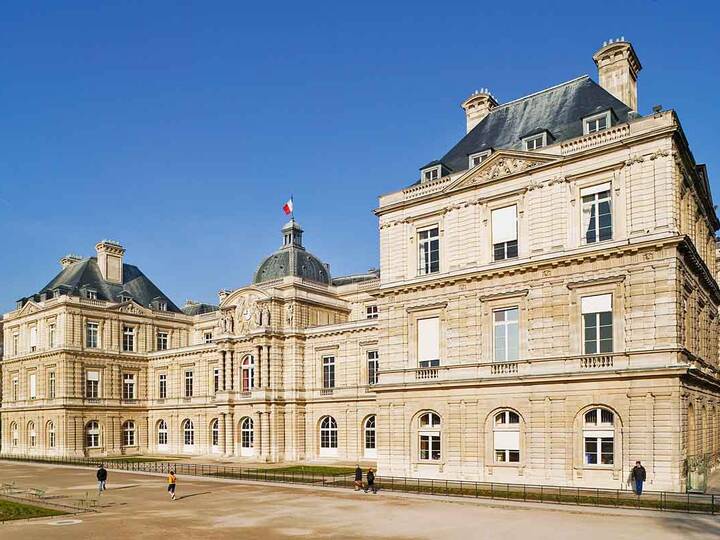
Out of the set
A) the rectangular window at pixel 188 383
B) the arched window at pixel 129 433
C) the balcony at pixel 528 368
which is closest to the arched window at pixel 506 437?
the balcony at pixel 528 368

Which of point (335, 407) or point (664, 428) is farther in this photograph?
point (335, 407)

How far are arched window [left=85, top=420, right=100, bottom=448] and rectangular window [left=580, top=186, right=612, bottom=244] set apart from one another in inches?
2166

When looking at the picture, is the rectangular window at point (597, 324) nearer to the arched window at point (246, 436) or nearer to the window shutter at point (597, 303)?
the window shutter at point (597, 303)

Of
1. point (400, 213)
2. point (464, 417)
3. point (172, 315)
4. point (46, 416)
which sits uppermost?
point (400, 213)

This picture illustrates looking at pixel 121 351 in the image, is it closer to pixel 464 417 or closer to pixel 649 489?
pixel 464 417

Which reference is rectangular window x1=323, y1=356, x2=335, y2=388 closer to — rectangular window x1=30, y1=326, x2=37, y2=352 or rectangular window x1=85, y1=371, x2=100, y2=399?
rectangular window x1=85, y1=371, x2=100, y2=399

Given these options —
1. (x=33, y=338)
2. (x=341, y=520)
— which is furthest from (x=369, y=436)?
(x=33, y=338)

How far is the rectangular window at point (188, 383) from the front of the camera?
2756 inches

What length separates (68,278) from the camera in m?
75.4

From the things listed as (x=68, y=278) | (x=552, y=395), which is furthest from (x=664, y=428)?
(x=68, y=278)

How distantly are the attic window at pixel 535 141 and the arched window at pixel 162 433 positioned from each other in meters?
50.9

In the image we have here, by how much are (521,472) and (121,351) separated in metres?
51.1

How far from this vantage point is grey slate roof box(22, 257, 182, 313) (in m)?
73.4

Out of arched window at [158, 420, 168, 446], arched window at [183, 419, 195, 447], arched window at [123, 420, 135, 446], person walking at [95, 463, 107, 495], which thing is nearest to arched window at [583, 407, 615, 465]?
person walking at [95, 463, 107, 495]
